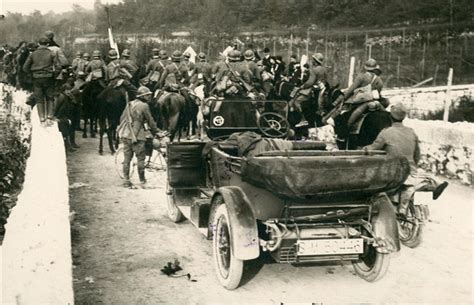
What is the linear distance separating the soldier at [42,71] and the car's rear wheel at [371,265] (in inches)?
363

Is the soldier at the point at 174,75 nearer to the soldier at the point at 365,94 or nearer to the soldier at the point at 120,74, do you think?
the soldier at the point at 120,74

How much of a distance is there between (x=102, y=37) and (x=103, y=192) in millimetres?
58909

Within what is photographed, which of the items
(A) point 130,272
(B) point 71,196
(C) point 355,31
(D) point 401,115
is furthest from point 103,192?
(C) point 355,31

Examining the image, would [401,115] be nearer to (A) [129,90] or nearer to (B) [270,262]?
(B) [270,262]

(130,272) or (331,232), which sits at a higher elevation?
(331,232)

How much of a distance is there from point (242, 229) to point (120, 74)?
34.4 feet

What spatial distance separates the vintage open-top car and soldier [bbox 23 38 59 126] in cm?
874

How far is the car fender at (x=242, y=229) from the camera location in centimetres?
629

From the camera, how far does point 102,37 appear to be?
222ft

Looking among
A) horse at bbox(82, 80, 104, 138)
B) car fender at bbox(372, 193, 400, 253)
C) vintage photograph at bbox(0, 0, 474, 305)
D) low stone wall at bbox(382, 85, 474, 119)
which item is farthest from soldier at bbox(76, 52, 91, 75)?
car fender at bbox(372, 193, 400, 253)

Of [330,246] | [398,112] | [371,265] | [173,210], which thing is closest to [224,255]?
[330,246]

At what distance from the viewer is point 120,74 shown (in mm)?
16031

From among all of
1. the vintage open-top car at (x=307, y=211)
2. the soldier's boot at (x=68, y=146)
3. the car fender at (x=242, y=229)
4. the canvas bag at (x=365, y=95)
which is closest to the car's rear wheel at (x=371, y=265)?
the vintage open-top car at (x=307, y=211)

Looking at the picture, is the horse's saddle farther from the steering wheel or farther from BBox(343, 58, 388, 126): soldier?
the steering wheel
